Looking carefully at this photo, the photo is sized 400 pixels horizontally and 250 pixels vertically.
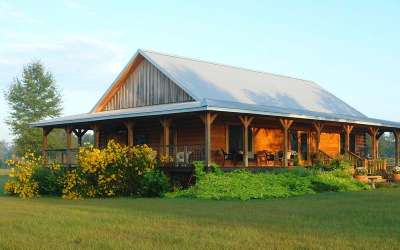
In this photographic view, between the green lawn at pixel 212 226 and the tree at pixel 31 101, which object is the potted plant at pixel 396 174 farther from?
the tree at pixel 31 101

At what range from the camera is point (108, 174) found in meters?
21.7

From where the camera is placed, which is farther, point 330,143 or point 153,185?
point 330,143

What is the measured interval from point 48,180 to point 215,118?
7.61 m

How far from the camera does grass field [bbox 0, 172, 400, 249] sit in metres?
8.96

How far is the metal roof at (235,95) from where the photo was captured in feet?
78.0

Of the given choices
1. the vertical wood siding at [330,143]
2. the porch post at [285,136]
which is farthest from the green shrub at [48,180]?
the vertical wood siding at [330,143]

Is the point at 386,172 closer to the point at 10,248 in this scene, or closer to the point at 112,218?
the point at 112,218

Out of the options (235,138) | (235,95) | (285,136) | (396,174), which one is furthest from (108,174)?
(396,174)

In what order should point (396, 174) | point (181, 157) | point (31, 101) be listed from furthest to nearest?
1. point (31, 101)
2. point (396, 174)
3. point (181, 157)

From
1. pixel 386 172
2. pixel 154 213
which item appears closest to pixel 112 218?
pixel 154 213

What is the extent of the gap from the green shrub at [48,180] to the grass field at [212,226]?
847 centimetres

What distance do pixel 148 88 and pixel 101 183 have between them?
868cm

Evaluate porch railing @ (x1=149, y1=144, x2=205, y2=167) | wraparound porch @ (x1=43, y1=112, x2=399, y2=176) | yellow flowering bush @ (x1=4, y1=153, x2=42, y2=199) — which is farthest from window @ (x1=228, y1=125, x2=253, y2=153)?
yellow flowering bush @ (x1=4, y1=153, x2=42, y2=199)

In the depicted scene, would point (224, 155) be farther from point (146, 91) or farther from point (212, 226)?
point (212, 226)
